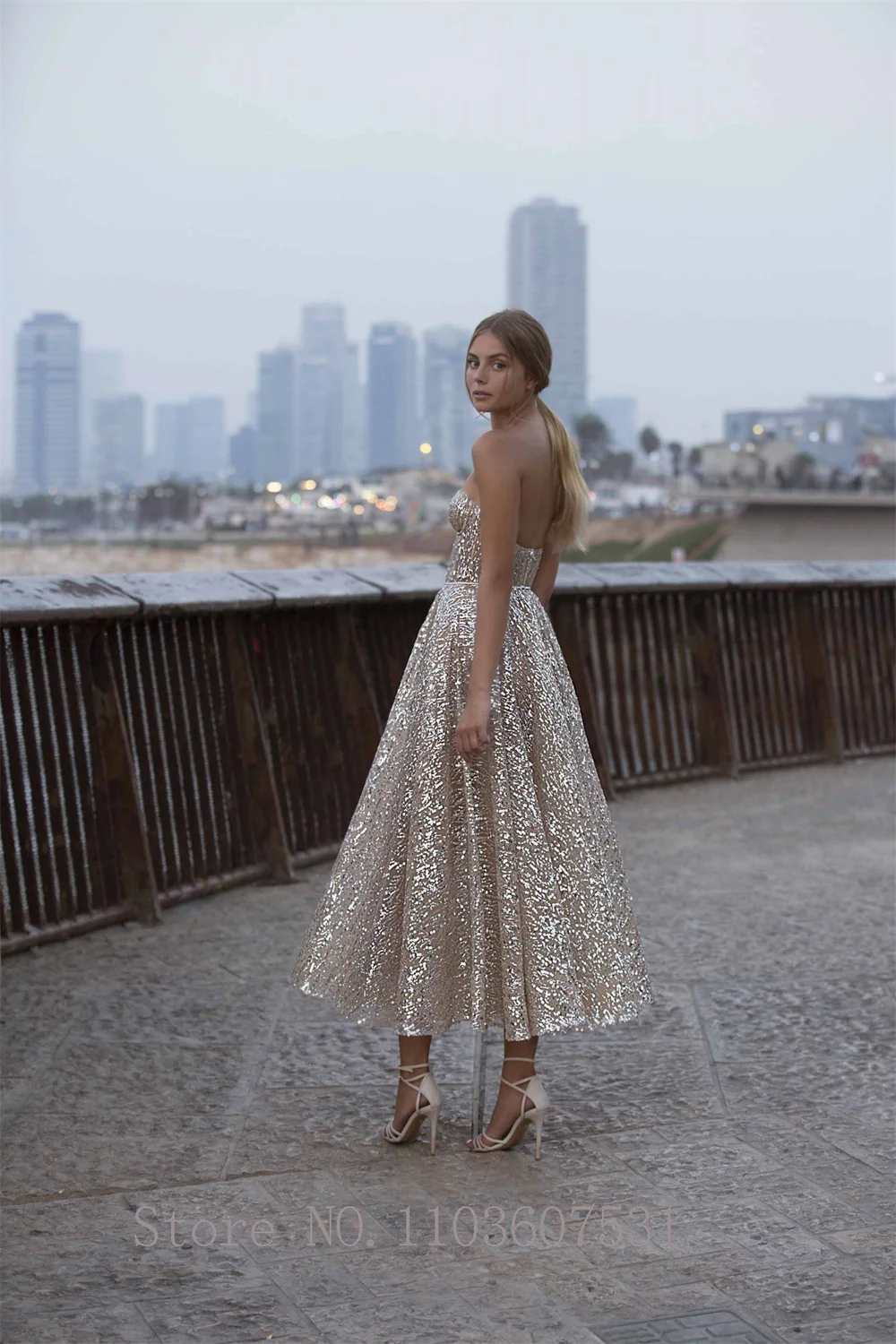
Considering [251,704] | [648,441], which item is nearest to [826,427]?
[648,441]

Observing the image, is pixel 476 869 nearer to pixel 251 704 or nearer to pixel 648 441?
pixel 251 704

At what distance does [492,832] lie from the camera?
3.73 meters

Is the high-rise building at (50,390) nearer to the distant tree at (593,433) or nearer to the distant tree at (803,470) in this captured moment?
the distant tree at (593,433)

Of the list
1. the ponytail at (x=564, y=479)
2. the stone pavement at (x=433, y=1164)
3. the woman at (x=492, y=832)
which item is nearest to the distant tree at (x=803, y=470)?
the stone pavement at (x=433, y=1164)

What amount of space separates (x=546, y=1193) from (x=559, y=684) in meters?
1.10

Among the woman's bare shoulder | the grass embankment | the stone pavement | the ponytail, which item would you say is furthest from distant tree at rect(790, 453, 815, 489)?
the woman's bare shoulder

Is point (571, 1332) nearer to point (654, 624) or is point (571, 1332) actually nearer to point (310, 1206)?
point (310, 1206)

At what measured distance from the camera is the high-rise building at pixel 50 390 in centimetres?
18388

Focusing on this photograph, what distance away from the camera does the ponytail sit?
149 inches

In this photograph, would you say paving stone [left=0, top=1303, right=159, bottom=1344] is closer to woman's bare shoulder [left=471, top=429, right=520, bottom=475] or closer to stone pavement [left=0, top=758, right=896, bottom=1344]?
stone pavement [left=0, top=758, right=896, bottom=1344]

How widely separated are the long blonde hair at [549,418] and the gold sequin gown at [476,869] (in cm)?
Result: 12

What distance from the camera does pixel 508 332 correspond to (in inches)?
147

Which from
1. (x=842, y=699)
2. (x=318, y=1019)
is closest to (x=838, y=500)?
(x=842, y=699)

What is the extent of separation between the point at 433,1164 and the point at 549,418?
5.34 feet
